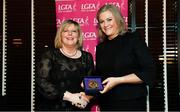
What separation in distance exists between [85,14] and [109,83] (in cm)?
180

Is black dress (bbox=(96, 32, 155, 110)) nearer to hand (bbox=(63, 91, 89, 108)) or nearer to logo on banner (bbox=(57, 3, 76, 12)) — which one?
hand (bbox=(63, 91, 89, 108))

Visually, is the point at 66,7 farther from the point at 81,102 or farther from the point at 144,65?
the point at 144,65

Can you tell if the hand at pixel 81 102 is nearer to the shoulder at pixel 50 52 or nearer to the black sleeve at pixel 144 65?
the shoulder at pixel 50 52

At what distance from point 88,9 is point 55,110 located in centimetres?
156

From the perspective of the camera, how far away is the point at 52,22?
4824 millimetres

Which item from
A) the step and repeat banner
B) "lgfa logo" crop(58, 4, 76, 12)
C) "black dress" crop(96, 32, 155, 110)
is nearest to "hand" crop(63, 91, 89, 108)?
"black dress" crop(96, 32, 155, 110)

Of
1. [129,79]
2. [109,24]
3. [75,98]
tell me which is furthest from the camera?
[75,98]

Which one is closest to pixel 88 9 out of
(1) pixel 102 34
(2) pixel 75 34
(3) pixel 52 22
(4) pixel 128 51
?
(3) pixel 52 22

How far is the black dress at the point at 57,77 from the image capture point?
3.03 meters

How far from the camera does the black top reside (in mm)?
2627

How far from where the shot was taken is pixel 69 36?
3205mm

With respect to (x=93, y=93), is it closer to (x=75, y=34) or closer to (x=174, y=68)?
(x=75, y=34)

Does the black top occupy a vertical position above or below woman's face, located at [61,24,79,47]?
below

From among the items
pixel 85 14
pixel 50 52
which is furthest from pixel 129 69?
pixel 85 14
